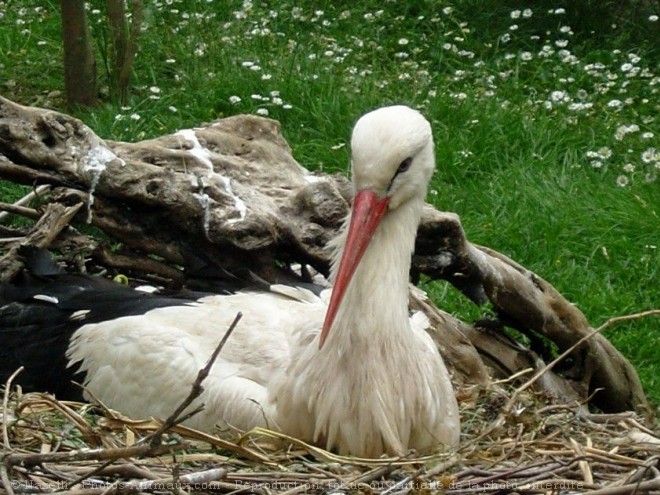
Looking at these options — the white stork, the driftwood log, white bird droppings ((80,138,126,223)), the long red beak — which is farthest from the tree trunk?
the long red beak

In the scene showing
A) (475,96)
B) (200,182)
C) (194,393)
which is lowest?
(194,393)

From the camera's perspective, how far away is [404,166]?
12.9 ft

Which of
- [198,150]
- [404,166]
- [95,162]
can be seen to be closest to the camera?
[404,166]

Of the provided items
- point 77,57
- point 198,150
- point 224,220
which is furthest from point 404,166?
point 77,57

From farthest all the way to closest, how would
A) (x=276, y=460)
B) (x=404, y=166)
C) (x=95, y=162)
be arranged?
(x=95, y=162) → (x=404, y=166) → (x=276, y=460)

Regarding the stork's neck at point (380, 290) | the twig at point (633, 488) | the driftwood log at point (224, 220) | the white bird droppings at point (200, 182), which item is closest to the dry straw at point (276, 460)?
the twig at point (633, 488)

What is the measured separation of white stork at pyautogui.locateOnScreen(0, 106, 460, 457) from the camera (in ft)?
12.8

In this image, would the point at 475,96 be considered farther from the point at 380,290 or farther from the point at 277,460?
the point at 277,460

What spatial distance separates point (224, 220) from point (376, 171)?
109cm

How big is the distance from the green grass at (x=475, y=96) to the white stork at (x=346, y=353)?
218cm

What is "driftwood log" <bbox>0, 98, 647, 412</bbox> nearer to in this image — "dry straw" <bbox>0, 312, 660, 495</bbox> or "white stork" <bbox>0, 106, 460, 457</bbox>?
"white stork" <bbox>0, 106, 460, 457</bbox>

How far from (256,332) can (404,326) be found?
492mm

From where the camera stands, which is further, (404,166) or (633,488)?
(404,166)

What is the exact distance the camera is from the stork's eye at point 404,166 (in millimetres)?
3922
